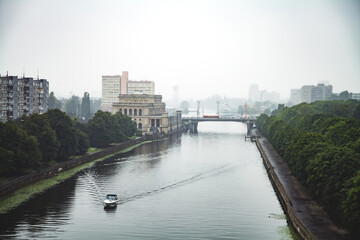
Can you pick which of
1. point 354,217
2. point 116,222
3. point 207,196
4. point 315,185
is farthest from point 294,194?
point 116,222

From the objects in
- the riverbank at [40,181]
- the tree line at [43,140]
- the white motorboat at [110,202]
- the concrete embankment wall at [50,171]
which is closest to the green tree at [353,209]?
the white motorboat at [110,202]

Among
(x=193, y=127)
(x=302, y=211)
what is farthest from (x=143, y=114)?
(x=302, y=211)

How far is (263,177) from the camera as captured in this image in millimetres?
72312

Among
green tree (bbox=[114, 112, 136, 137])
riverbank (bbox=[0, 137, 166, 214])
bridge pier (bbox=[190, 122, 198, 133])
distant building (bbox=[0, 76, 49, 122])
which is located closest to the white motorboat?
riverbank (bbox=[0, 137, 166, 214])

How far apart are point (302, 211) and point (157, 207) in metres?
16.2

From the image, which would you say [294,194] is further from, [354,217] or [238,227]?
[354,217]

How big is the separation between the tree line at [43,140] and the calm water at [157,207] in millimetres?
6004

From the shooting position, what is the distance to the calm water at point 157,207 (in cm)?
4172

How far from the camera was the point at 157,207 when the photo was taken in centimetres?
5078

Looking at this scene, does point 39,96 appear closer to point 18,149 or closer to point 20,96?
point 20,96

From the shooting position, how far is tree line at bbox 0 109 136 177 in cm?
6053

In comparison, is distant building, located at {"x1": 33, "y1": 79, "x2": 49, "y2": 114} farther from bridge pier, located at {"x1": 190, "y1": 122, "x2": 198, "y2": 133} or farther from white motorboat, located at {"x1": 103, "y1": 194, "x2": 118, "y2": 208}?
white motorboat, located at {"x1": 103, "y1": 194, "x2": 118, "y2": 208}

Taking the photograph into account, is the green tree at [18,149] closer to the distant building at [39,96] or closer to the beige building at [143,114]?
the distant building at [39,96]

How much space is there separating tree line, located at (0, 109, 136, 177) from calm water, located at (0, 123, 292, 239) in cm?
600
